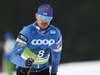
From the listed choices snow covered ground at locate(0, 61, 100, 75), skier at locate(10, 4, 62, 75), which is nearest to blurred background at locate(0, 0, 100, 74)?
snow covered ground at locate(0, 61, 100, 75)

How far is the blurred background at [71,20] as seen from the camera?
52.2 feet

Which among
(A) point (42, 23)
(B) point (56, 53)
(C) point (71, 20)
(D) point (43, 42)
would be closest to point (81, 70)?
(B) point (56, 53)

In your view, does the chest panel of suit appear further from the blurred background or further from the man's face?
the blurred background

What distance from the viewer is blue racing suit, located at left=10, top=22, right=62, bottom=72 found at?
8.29ft

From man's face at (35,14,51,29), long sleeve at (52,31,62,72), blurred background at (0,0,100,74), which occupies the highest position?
man's face at (35,14,51,29)

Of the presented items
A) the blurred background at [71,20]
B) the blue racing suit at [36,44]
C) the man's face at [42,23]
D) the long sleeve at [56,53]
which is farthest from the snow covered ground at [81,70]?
the blurred background at [71,20]

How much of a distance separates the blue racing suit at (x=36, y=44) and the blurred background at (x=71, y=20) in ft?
42.0

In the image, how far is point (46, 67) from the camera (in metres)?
2.97

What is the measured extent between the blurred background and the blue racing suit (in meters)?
12.8

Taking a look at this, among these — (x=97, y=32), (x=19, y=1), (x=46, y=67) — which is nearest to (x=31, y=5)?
(x=19, y=1)

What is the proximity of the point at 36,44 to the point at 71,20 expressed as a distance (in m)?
14.0

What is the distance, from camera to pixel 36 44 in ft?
8.86

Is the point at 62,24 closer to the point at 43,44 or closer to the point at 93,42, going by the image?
the point at 93,42

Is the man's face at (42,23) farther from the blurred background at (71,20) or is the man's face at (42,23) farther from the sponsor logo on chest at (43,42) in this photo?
the blurred background at (71,20)
